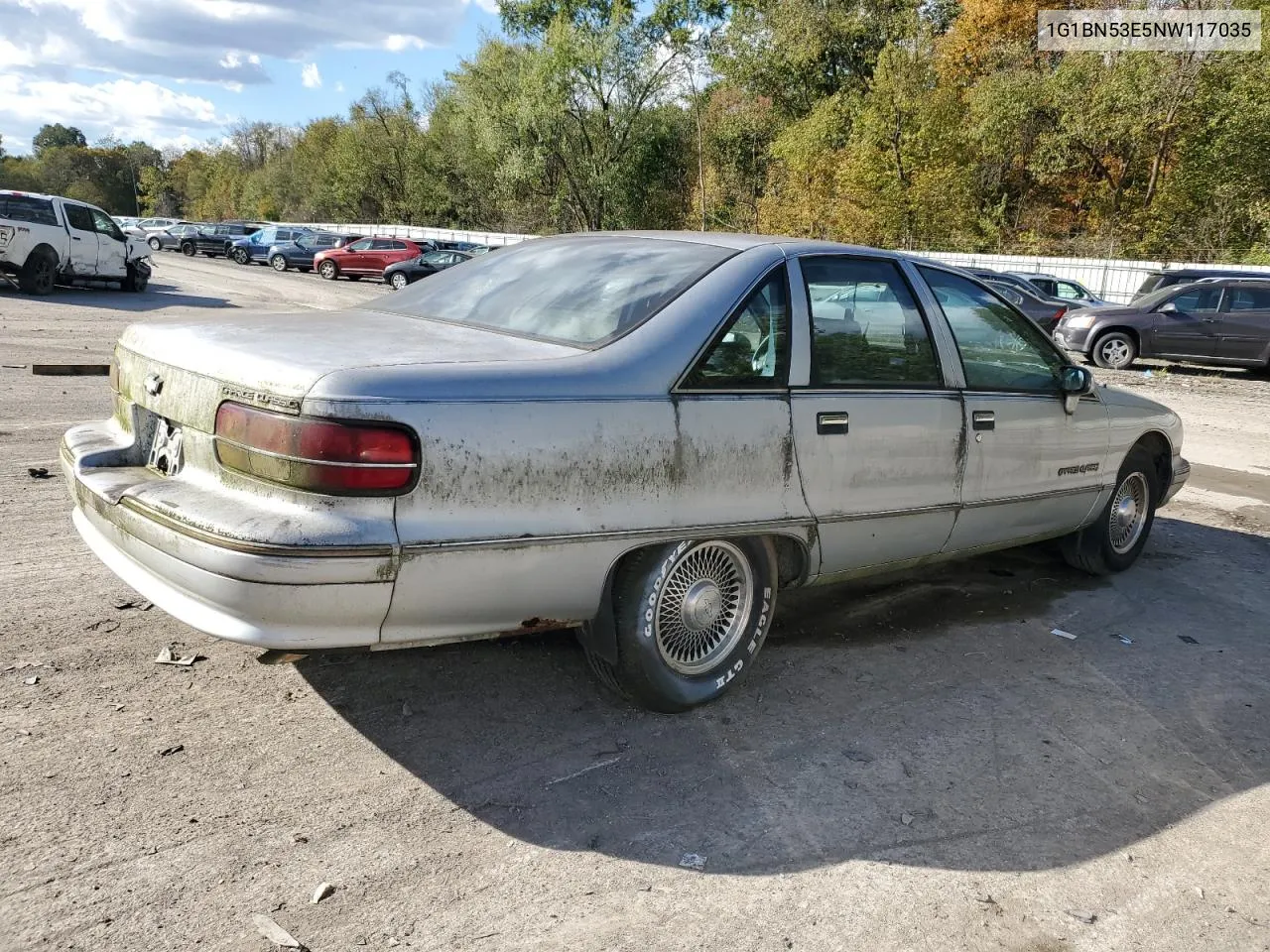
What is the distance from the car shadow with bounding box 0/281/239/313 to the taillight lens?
52.7 ft

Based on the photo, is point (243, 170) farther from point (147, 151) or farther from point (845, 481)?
point (845, 481)

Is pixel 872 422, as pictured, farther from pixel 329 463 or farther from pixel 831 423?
pixel 329 463

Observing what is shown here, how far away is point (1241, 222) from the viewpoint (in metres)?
32.6

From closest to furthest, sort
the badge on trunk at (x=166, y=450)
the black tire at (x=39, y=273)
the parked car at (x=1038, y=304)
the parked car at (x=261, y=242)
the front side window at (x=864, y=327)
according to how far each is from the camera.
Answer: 1. the badge on trunk at (x=166, y=450)
2. the front side window at (x=864, y=327)
3. the black tire at (x=39, y=273)
4. the parked car at (x=1038, y=304)
5. the parked car at (x=261, y=242)

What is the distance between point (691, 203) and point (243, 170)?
72.6 metres

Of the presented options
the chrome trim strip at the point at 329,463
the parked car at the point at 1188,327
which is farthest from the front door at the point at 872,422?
the parked car at the point at 1188,327

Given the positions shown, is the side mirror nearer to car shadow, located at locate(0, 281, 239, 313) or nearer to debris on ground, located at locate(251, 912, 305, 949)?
debris on ground, located at locate(251, 912, 305, 949)

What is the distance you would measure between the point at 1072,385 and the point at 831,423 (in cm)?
177

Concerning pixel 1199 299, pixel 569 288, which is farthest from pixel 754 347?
pixel 1199 299

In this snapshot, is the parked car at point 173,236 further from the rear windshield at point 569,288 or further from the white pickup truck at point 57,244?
the rear windshield at point 569,288

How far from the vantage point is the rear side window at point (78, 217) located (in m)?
18.1

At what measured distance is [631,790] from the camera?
3.02 metres

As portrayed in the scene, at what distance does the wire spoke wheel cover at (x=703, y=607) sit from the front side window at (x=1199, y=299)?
16.3m

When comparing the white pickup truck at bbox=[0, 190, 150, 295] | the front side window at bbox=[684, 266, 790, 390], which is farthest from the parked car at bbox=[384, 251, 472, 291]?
the front side window at bbox=[684, 266, 790, 390]
